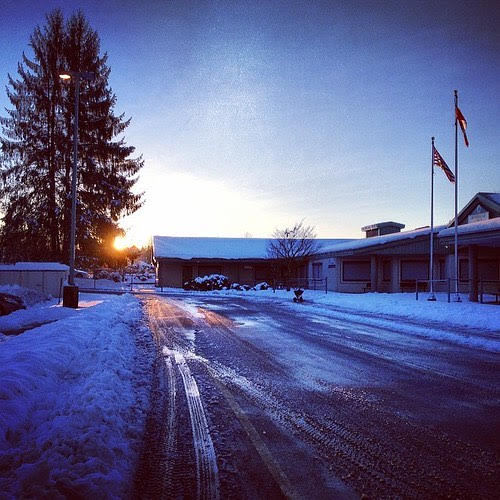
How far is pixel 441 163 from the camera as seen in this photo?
2133 cm

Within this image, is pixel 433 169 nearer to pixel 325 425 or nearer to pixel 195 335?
pixel 195 335

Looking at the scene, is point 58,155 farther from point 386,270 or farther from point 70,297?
point 386,270

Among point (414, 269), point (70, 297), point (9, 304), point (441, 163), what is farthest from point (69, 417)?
point (414, 269)

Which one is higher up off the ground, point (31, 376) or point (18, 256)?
point (18, 256)

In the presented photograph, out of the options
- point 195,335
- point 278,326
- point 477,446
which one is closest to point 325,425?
point 477,446

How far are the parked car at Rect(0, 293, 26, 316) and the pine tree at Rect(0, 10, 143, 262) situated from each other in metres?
14.8

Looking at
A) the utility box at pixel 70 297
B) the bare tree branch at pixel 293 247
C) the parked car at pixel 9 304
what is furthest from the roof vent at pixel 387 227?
the parked car at pixel 9 304

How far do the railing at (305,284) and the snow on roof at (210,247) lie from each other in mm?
3977

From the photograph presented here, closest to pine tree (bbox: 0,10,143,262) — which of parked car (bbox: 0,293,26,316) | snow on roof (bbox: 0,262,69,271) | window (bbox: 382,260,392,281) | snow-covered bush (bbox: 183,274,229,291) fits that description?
snow on roof (bbox: 0,262,69,271)

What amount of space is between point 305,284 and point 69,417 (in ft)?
123

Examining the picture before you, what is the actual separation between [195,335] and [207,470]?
7.63 meters

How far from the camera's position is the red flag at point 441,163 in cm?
2100

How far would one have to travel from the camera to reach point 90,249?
103ft

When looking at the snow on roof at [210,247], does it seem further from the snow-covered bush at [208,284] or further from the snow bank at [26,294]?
the snow bank at [26,294]
